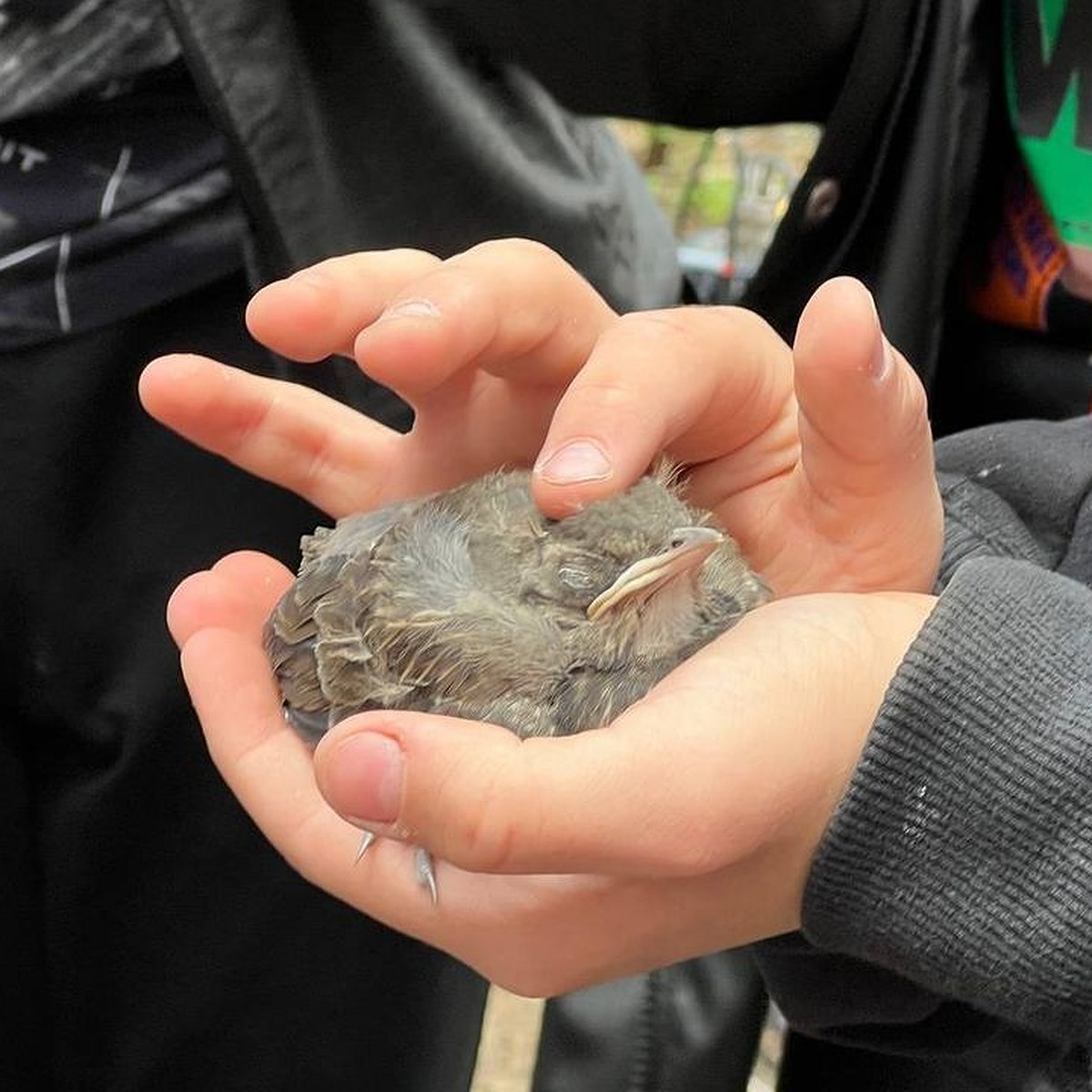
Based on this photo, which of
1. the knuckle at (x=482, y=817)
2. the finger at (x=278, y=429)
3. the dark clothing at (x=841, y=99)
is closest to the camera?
the knuckle at (x=482, y=817)

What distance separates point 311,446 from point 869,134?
710 millimetres

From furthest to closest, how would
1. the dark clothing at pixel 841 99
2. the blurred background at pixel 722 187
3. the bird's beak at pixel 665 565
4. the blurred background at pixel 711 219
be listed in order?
the blurred background at pixel 722 187
the blurred background at pixel 711 219
the dark clothing at pixel 841 99
the bird's beak at pixel 665 565

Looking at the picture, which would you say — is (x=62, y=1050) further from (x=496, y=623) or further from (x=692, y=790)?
(x=692, y=790)

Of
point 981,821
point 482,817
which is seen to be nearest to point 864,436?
point 981,821

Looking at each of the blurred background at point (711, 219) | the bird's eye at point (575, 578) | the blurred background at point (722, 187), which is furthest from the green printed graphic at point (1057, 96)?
the bird's eye at point (575, 578)

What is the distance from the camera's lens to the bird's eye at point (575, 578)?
107 cm

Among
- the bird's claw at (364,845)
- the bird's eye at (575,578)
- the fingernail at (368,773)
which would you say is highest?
the fingernail at (368,773)

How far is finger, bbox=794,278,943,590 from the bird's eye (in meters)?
0.22

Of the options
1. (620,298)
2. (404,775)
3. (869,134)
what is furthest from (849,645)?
(620,298)

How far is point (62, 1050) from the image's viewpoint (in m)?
1.55

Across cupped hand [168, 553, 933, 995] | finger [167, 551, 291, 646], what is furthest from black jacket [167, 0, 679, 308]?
cupped hand [168, 553, 933, 995]

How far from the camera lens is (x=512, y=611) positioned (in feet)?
3.62

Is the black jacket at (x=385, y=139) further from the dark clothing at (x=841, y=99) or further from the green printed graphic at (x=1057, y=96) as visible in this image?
the green printed graphic at (x=1057, y=96)

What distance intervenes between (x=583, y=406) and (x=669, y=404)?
8 cm
